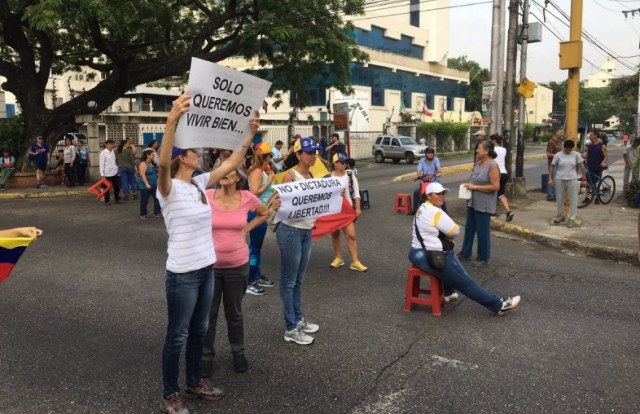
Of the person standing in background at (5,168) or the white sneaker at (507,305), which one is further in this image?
the person standing in background at (5,168)

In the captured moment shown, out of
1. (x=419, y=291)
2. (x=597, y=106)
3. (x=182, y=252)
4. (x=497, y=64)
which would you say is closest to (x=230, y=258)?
(x=182, y=252)

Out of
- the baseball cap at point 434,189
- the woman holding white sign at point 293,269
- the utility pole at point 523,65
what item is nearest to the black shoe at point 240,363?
the woman holding white sign at point 293,269

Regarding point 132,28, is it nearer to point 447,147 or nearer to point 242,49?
point 242,49

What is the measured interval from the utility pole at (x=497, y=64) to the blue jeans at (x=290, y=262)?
10.6m

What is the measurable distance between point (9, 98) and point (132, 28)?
43007 mm

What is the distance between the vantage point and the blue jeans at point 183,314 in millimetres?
3529

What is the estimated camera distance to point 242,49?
2012 cm

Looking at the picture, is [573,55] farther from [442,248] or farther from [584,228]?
[442,248]

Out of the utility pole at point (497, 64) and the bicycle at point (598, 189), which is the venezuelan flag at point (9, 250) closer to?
the utility pole at point (497, 64)

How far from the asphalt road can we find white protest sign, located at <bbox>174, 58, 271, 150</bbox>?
190 centimetres

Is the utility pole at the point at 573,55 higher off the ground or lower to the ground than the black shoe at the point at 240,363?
higher

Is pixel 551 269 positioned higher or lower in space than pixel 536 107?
lower

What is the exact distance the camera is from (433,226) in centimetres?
554

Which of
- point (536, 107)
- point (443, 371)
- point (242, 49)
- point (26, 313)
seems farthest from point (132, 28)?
point (536, 107)
